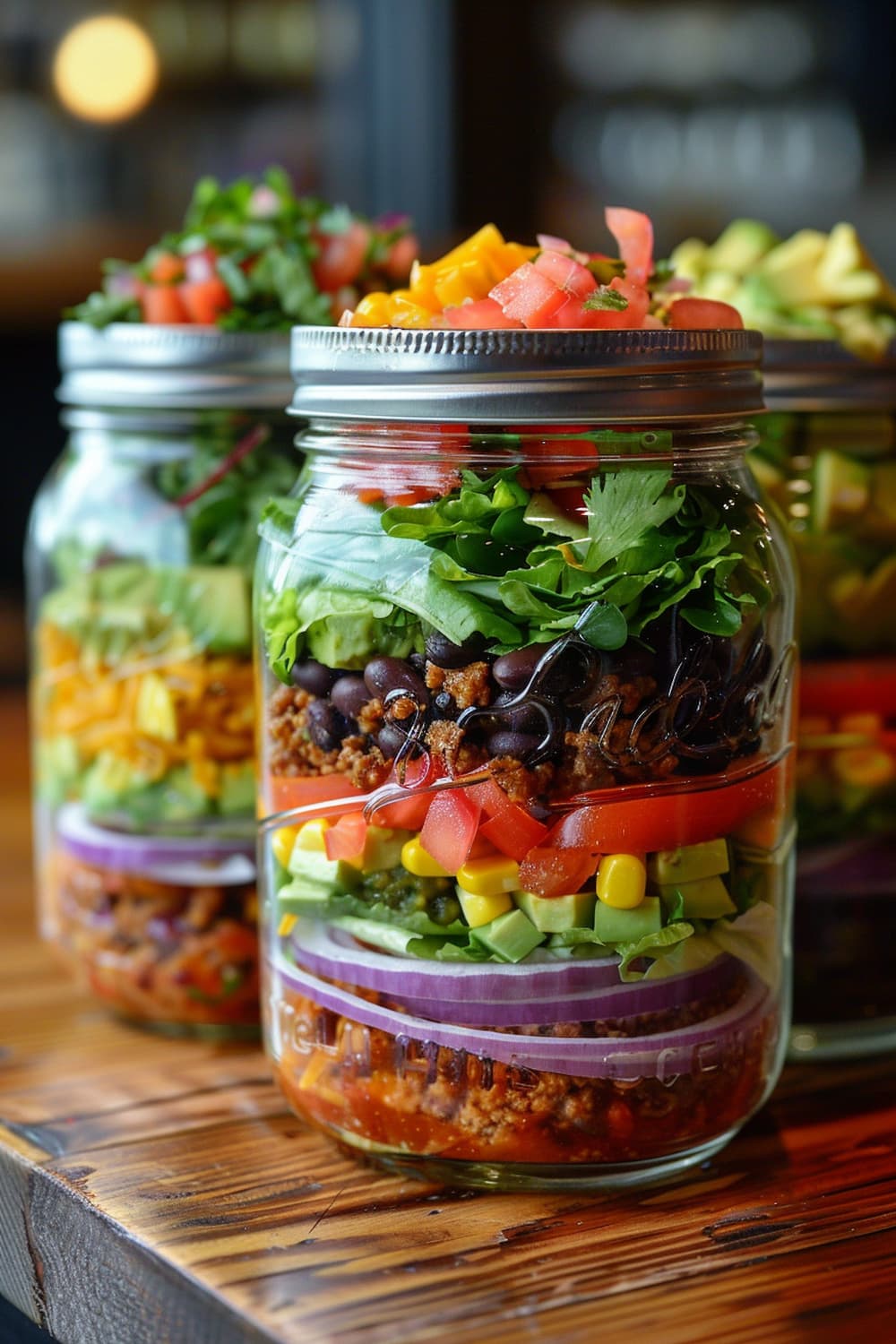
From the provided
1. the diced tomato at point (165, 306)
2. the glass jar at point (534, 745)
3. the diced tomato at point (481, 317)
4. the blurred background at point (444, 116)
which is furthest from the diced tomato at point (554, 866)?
the blurred background at point (444, 116)

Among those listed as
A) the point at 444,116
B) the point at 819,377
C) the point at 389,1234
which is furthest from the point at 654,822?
the point at 444,116

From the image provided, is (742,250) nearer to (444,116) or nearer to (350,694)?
(350,694)

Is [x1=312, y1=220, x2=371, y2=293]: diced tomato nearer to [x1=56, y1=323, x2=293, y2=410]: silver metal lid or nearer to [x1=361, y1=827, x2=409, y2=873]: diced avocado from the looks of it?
[x1=56, y1=323, x2=293, y2=410]: silver metal lid

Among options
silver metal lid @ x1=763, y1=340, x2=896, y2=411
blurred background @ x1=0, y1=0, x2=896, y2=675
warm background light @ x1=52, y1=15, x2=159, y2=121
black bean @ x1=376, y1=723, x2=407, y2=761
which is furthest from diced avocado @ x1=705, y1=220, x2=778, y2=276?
warm background light @ x1=52, y1=15, x2=159, y2=121

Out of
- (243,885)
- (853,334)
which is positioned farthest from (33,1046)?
(853,334)

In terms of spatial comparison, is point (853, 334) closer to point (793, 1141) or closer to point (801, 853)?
point (801, 853)
